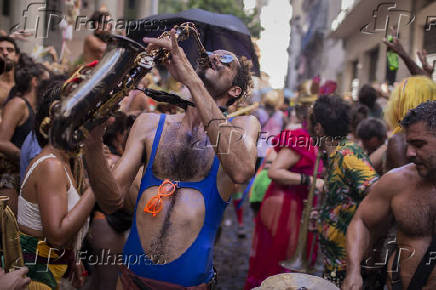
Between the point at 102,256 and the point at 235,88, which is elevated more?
the point at 235,88

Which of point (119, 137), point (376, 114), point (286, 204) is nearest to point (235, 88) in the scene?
point (119, 137)

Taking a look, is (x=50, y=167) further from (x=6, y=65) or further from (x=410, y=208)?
(x=6, y=65)

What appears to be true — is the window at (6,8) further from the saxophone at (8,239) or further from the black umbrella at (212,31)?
the saxophone at (8,239)

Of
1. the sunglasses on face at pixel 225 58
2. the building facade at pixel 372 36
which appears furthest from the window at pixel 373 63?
the sunglasses on face at pixel 225 58

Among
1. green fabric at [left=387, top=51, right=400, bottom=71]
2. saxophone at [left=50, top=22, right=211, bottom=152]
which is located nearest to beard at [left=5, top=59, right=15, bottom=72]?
saxophone at [left=50, top=22, right=211, bottom=152]

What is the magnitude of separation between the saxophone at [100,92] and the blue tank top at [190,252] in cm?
77

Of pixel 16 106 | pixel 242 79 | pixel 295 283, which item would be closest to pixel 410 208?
pixel 295 283

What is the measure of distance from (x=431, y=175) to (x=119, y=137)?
8.07ft

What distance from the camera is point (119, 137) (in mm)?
3670

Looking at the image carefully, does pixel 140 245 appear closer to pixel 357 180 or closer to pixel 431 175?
pixel 431 175

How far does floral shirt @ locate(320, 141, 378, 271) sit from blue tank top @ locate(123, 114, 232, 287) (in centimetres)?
140

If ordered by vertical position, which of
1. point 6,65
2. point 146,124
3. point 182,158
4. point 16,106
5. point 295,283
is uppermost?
point 6,65

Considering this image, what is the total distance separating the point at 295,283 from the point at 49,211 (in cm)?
132

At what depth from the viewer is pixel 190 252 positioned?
6.83 feet
